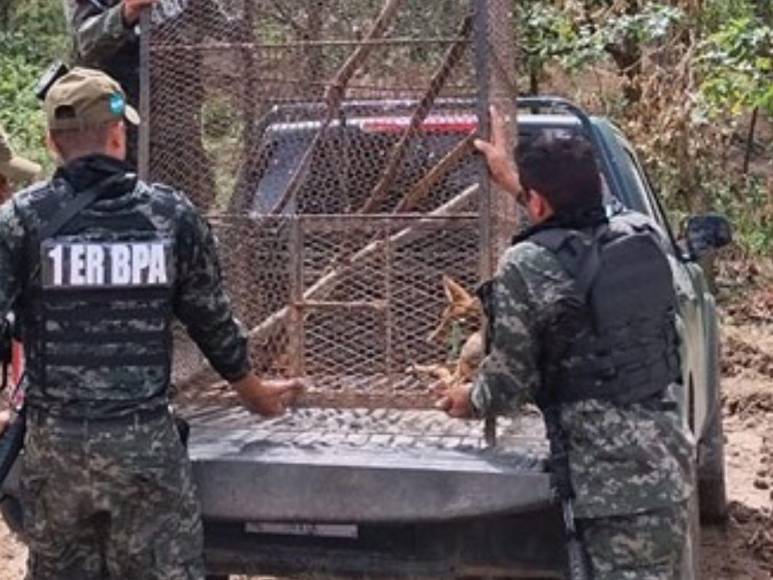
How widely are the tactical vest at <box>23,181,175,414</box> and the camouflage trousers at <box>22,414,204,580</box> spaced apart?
0.32 feet

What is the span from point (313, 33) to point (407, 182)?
1.85 ft

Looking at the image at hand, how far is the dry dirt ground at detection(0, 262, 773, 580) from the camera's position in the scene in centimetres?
588

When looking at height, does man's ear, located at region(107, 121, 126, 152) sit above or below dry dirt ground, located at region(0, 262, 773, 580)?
above

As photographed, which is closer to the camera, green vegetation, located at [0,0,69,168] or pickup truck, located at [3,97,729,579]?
pickup truck, located at [3,97,729,579]

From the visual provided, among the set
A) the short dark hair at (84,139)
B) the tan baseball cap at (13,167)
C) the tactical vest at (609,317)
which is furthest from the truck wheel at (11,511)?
the tan baseball cap at (13,167)

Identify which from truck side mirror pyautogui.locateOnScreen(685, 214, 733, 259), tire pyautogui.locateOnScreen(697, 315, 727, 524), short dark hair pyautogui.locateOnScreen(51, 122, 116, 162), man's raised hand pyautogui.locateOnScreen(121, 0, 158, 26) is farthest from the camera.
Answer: tire pyautogui.locateOnScreen(697, 315, 727, 524)

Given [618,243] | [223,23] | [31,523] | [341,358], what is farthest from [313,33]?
[31,523]

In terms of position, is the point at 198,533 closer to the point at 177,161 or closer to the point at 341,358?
the point at 341,358

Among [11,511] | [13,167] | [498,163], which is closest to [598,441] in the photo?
[498,163]

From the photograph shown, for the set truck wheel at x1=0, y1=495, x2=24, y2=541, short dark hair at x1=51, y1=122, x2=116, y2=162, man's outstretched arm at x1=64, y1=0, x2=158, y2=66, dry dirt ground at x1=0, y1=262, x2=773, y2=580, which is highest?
man's outstretched arm at x1=64, y1=0, x2=158, y2=66

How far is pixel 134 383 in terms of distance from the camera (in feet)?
11.7

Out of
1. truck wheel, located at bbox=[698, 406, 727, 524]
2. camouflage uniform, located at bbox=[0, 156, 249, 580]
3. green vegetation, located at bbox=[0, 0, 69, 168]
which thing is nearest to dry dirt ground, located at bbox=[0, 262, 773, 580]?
truck wheel, located at bbox=[698, 406, 727, 524]

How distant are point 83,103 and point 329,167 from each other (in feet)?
4.16

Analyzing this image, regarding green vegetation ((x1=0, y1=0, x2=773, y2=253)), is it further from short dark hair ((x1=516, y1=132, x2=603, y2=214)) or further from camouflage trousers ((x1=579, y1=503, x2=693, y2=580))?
camouflage trousers ((x1=579, y1=503, x2=693, y2=580))
